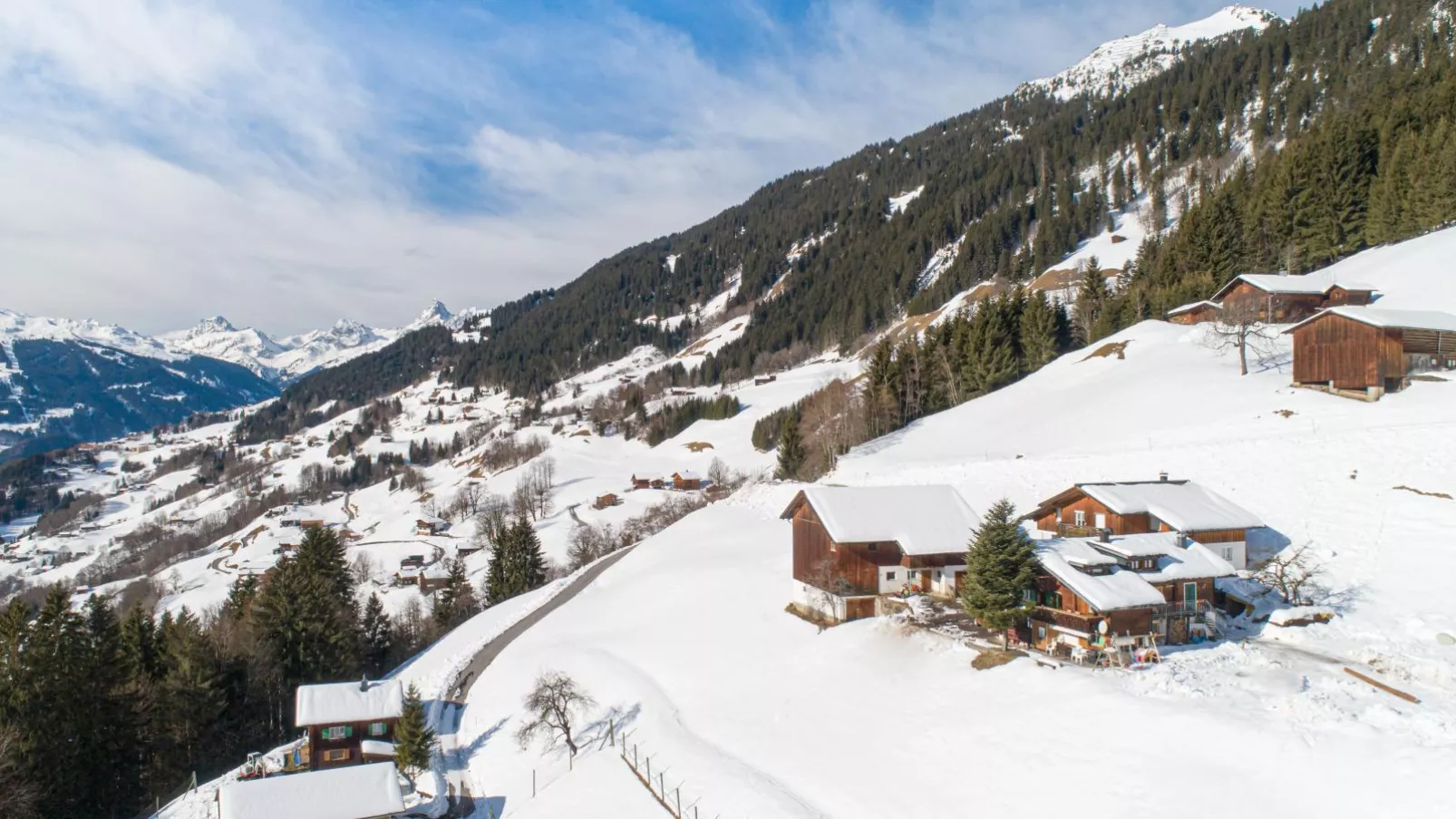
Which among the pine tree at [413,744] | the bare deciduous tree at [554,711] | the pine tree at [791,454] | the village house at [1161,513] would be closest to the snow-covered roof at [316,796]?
the pine tree at [413,744]

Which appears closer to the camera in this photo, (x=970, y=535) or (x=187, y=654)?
(x=970, y=535)

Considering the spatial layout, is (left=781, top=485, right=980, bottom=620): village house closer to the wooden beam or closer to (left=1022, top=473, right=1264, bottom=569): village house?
(left=1022, top=473, right=1264, bottom=569): village house

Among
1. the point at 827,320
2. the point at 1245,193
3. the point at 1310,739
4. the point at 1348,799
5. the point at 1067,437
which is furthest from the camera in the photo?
the point at 827,320

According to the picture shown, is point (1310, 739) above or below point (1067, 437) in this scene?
below

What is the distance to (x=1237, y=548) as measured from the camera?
101ft

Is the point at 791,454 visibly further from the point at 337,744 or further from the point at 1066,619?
the point at 1066,619

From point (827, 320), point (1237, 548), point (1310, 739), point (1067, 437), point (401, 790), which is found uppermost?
point (827, 320)

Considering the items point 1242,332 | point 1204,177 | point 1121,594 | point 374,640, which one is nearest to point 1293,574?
point 1121,594

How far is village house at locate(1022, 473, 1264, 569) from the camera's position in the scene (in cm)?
3045

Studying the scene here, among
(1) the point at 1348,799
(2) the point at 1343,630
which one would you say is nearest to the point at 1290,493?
(2) the point at 1343,630

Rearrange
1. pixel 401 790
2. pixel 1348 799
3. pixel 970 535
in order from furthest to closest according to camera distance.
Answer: pixel 970 535 → pixel 401 790 → pixel 1348 799

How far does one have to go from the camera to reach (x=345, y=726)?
35.9m

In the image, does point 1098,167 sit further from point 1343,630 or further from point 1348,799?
point 1348,799

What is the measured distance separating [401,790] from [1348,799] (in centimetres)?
2934
